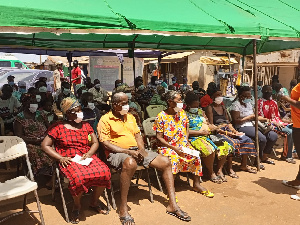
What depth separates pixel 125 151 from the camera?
13.7ft

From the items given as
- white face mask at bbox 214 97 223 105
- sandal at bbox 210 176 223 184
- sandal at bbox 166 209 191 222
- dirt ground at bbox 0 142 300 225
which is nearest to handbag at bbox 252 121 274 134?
white face mask at bbox 214 97 223 105

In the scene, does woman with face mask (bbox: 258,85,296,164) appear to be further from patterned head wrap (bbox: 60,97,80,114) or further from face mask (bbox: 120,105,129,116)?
patterned head wrap (bbox: 60,97,80,114)

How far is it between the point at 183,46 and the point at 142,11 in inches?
178

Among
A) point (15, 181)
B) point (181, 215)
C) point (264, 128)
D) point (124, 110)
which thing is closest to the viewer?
point (15, 181)

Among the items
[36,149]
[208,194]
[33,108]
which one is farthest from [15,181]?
[208,194]

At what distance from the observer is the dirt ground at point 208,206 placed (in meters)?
3.96

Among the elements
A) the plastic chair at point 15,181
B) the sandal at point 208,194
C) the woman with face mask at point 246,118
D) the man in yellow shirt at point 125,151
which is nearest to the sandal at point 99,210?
the man in yellow shirt at point 125,151

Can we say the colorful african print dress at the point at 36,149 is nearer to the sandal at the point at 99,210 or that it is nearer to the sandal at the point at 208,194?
the sandal at the point at 99,210

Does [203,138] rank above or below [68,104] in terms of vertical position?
below

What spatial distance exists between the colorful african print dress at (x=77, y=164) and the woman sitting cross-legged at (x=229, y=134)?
8.33ft

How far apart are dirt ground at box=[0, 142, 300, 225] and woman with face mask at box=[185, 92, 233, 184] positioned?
0.72 feet

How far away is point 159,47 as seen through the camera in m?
9.40

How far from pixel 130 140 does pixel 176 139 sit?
0.81 m

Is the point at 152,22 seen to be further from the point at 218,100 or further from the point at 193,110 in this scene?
the point at 218,100
